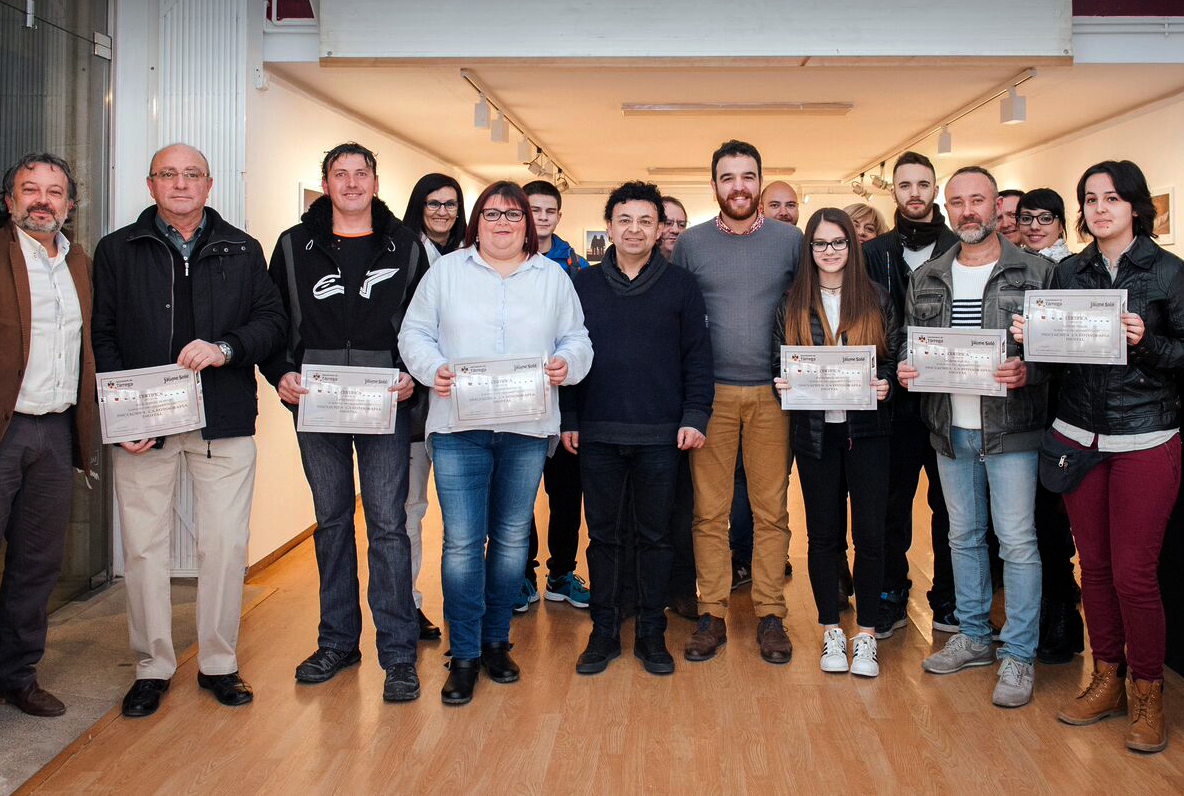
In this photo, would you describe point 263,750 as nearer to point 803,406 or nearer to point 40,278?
point 40,278

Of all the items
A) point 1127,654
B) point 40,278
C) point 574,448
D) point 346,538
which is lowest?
point 1127,654

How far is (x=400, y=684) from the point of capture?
3305 mm

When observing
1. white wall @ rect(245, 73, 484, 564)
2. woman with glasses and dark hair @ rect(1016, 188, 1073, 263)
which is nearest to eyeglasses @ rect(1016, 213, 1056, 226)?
woman with glasses and dark hair @ rect(1016, 188, 1073, 263)

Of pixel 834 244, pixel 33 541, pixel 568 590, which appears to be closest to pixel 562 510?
pixel 568 590

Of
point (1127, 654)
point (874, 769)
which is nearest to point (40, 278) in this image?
point (874, 769)

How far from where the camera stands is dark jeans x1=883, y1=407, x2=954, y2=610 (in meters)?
3.89

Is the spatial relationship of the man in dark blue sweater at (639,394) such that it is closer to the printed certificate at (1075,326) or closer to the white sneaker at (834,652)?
the white sneaker at (834,652)

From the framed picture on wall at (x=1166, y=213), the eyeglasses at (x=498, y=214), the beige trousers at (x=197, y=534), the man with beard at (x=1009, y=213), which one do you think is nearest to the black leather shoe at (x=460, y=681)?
the beige trousers at (x=197, y=534)

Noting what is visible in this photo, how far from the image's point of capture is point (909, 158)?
4008 millimetres

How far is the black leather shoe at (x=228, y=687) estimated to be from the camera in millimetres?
3260

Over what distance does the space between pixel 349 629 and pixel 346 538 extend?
14.3 inches

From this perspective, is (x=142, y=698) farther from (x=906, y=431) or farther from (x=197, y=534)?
(x=906, y=431)

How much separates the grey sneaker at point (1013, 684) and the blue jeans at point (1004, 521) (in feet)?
0.11

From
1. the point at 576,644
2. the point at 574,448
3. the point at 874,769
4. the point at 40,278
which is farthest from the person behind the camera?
the point at 576,644
